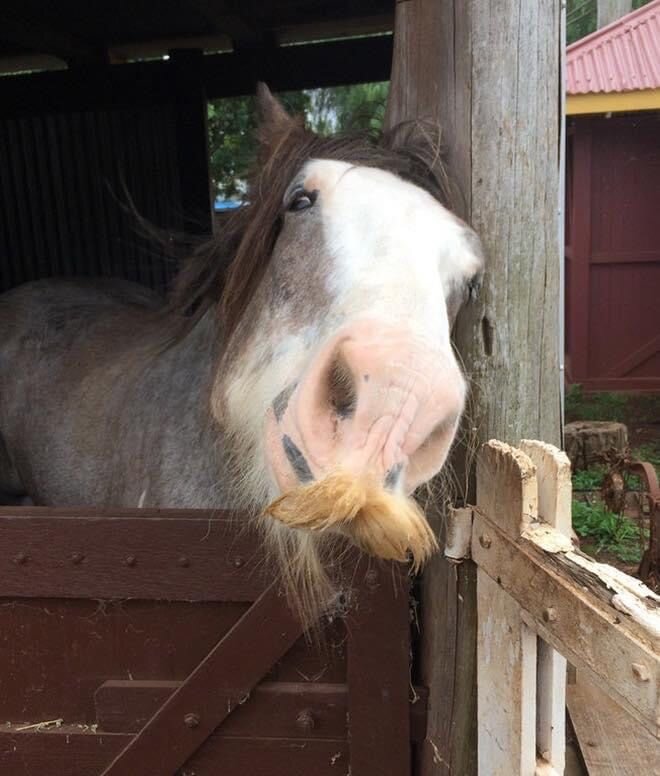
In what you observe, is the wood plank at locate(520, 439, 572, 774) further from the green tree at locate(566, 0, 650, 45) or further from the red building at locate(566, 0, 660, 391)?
the green tree at locate(566, 0, 650, 45)

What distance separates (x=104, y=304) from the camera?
304 cm

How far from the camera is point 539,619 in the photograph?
1.12m

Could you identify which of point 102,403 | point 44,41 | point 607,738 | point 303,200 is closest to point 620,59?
point 44,41

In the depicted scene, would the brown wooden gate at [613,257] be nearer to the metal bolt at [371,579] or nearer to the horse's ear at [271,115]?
the horse's ear at [271,115]

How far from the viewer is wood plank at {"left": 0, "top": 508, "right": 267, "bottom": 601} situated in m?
1.53

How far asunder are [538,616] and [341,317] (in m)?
0.56

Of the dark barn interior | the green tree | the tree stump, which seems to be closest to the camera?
the dark barn interior

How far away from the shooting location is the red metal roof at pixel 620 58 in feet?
23.2

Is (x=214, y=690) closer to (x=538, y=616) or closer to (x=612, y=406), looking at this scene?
(x=538, y=616)

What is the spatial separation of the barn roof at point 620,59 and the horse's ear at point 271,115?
17.6 feet

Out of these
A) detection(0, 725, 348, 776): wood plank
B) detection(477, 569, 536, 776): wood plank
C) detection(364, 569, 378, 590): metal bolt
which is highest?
detection(364, 569, 378, 590): metal bolt

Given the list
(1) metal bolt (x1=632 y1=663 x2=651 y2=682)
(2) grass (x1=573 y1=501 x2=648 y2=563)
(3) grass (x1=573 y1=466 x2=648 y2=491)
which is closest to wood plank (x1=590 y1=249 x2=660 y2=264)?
(3) grass (x1=573 y1=466 x2=648 y2=491)

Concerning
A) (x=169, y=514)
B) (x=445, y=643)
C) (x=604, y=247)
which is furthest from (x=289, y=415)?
(x=604, y=247)

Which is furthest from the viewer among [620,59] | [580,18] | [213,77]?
[580,18]
